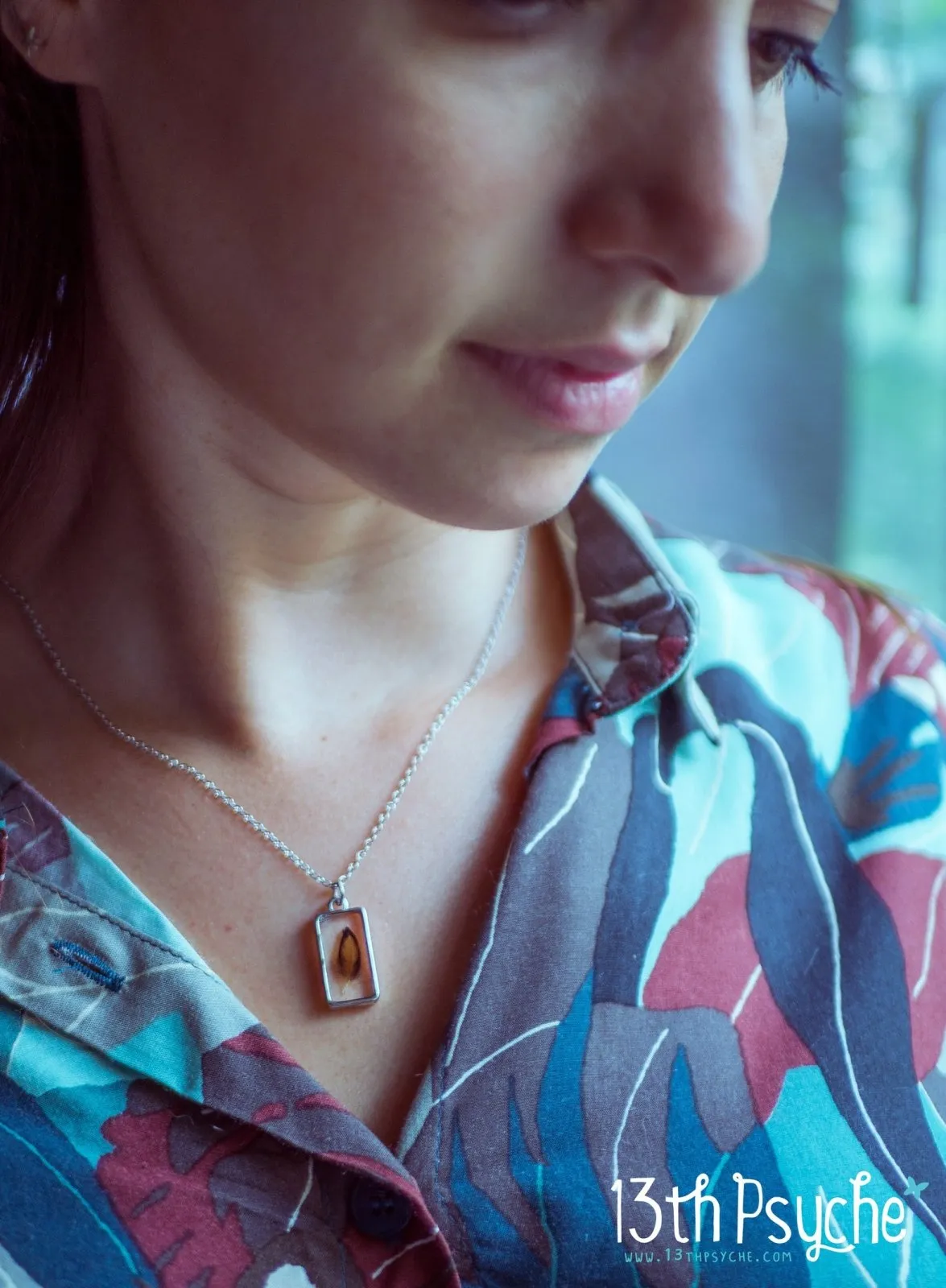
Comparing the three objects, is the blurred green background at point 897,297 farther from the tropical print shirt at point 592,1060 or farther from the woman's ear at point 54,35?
the woman's ear at point 54,35

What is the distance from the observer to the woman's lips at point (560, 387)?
67 centimetres

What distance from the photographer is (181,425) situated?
84 centimetres

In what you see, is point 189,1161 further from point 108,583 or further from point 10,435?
point 10,435

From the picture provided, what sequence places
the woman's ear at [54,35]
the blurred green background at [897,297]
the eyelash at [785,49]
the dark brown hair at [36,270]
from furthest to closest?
the blurred green background at [897,297] → the dark brown hair at [36,270] → the woman's ear at [54,35] → the eyelash at [785,49]

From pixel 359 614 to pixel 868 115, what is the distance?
3.37 feet

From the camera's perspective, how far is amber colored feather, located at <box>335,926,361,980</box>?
785mm

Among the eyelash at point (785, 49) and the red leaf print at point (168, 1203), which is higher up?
the eyelash at point (785, 49)

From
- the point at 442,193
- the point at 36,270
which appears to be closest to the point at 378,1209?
the point at 442,193

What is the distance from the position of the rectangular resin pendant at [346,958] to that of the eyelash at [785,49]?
20.2 inches

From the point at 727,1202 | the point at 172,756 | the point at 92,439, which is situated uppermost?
the point at 92,439

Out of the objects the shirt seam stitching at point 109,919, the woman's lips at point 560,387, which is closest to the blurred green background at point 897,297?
the woman's lips at point 560,387

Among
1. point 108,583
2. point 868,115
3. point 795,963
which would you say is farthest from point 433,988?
point 868,115

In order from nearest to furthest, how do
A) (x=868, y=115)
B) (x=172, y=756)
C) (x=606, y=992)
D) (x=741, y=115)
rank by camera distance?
1. (x=741, y=115)
2. (x=606, y=992)
3. (x=172, y=756)
4. (x=868, y=115)

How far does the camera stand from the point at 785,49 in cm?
69
